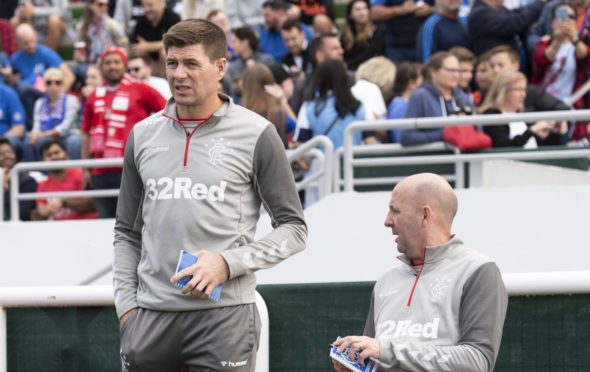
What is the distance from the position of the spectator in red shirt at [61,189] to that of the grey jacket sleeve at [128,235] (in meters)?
7.30

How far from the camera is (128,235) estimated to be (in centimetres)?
492

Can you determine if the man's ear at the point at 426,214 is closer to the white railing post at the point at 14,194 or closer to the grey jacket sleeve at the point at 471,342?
the grey jacket sleeve at the point at 471,342

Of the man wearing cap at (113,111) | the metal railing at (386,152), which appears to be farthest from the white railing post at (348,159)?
the man wearing cap at (113,111)

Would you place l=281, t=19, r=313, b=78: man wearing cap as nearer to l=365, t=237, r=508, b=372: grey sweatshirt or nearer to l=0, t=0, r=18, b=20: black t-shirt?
l=0, t=0, r=18, b=20: black t-shirt

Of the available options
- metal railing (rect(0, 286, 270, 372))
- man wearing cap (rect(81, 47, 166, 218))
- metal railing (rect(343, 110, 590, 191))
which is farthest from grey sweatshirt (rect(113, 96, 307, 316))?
man wearing cap (rect(81, 47, 166, 218))

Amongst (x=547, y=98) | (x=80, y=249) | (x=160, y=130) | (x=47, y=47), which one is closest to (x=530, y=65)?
(x=547, y=98)

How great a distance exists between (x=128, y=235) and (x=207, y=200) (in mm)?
452

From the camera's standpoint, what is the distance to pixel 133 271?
4879 millimetres

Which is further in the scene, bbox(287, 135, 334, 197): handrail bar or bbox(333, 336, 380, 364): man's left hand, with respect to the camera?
bbox(287, 135, 334, 197): handrail bar

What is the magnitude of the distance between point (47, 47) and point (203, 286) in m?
13.0

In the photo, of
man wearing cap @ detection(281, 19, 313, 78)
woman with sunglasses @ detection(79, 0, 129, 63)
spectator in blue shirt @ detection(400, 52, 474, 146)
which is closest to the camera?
spectator in blue shirt @ detection(400, 52, 474, 146)

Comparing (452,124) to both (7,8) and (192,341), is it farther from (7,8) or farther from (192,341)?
(7,8)

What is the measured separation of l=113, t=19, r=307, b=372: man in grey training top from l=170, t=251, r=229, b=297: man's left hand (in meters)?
0.01

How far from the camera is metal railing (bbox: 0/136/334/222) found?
9672mm
